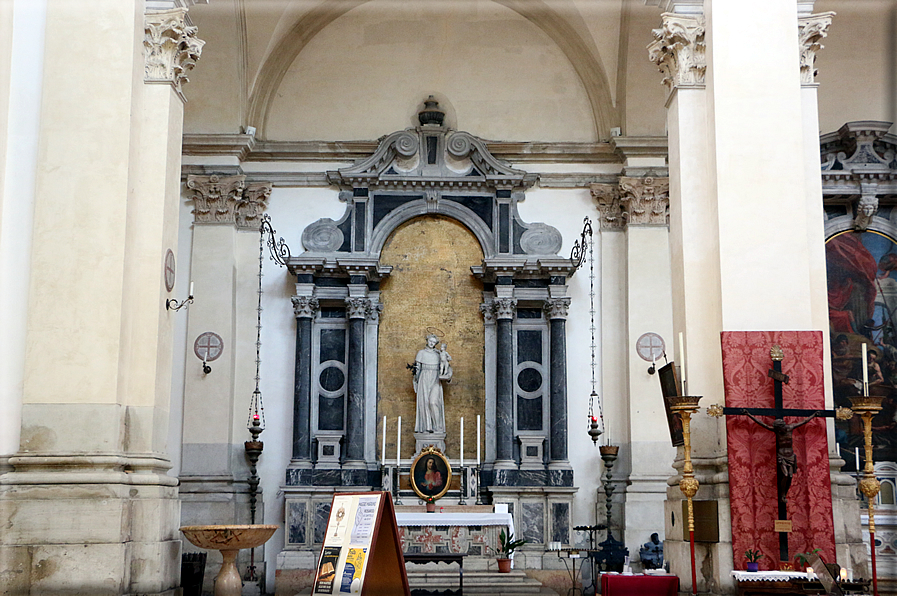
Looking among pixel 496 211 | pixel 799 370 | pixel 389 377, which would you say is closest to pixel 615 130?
pixel 496 211

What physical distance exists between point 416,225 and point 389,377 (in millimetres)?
2504

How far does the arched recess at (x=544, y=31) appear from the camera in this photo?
54.0 feet

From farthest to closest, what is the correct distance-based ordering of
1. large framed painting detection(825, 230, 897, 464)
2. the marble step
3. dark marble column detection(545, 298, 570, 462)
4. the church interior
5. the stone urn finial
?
the stone urn finial → dark marble column detection(545, 298, 570, 462) → large framed painting detection(825, 230, 897, 464) → the church interior → the marble step

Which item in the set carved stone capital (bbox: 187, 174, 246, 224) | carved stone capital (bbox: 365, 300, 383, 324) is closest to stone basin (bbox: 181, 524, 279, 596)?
carved stone capital (bbox: 365, 300, 383, 324)

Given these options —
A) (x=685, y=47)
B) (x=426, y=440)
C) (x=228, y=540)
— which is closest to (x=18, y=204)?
(x=228, y=540)

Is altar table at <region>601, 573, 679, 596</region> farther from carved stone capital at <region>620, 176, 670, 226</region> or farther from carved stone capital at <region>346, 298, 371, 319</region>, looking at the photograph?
carved stone capital at <region>620, 176, 670, 226</region>

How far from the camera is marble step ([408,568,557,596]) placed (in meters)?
12.6

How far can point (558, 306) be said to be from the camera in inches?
611

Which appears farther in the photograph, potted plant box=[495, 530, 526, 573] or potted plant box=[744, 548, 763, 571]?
potted plant box=[495, 530, 526, 573]

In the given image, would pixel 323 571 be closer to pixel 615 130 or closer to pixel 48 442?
pixel 48 442

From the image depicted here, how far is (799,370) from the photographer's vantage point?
856 cm

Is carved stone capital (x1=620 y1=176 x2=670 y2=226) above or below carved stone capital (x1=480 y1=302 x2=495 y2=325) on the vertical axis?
above

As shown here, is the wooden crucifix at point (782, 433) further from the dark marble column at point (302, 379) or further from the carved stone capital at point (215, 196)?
the carved stone capital at point (215, 196)

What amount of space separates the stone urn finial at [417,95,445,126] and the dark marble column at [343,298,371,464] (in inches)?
124
